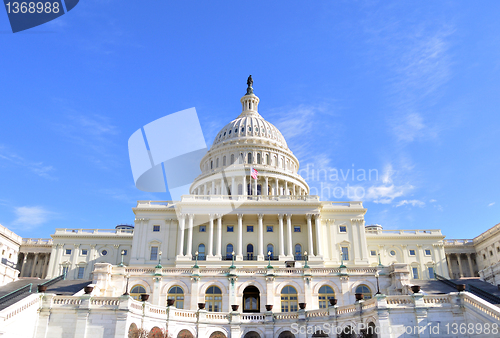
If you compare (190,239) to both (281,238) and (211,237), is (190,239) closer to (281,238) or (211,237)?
(211,237)

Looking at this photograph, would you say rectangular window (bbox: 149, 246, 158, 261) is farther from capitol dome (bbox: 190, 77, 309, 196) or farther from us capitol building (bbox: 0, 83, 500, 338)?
capitol dome (bbox: 190, 77, 309, 196)

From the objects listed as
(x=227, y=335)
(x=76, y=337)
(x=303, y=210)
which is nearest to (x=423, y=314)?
(x=227, y=335)

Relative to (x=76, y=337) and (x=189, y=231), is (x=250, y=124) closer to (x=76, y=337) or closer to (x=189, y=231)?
(x=189, y=231)

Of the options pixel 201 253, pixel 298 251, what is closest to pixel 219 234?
pixel 201 253

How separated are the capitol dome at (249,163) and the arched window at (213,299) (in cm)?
4759

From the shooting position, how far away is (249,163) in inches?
4176

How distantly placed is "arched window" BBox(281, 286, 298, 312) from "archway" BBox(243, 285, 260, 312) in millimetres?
2816

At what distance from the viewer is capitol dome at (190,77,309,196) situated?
328ft

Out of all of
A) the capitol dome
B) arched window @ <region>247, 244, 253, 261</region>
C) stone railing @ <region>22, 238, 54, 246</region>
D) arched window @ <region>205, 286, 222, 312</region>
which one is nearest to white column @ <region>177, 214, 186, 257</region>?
arched window @ <region>247, 244, 253, 261</region>

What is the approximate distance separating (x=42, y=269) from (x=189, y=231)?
41421mm

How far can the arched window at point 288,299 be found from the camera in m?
46.8

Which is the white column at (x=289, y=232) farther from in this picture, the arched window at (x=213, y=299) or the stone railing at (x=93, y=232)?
the stone railing at (x=93, y=232)

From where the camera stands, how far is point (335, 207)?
3201 inches

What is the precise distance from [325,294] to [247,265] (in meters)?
20.7
